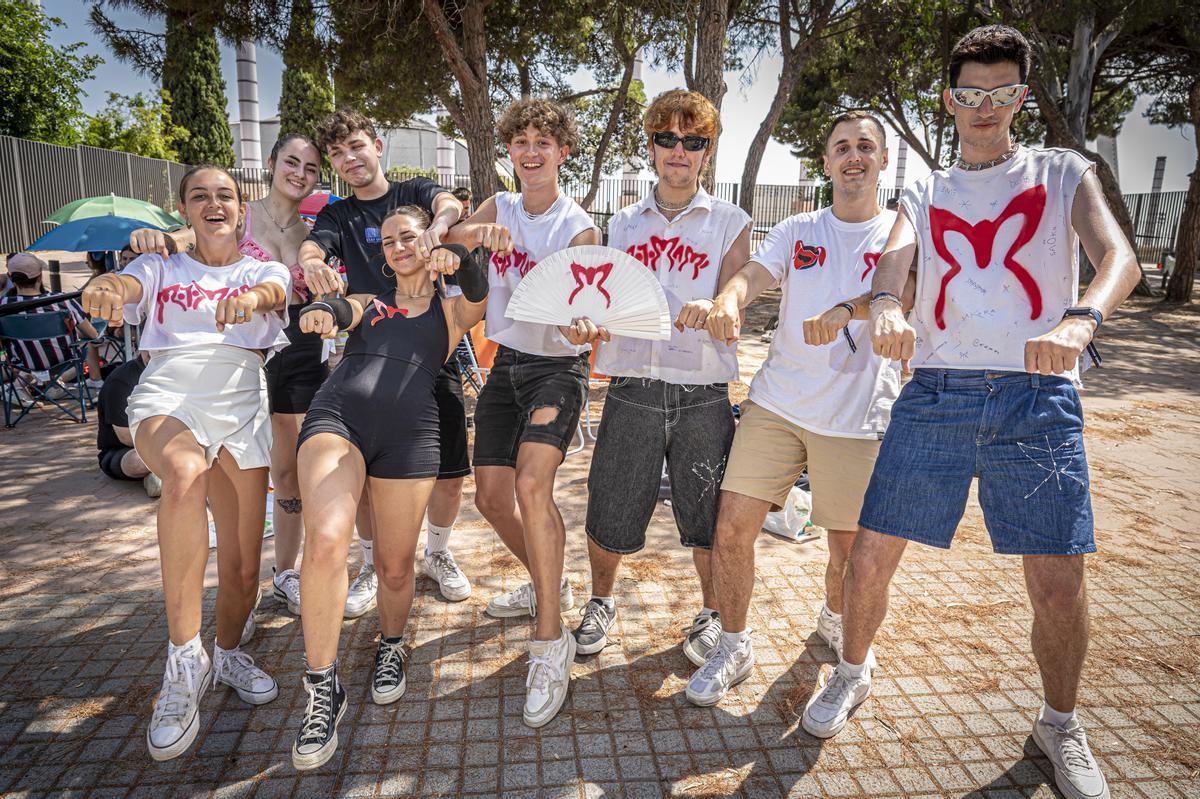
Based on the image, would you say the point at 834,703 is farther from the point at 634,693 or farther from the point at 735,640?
the point at 634,693

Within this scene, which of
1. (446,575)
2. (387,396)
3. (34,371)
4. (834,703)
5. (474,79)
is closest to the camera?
(834,703)

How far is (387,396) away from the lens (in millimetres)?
2785

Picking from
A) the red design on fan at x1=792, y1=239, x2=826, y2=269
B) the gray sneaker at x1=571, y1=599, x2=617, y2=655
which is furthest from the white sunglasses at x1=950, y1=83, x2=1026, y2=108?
the gray sneaker at x1=571, y1=599, x2=617, y2=655

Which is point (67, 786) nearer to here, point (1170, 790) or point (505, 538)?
point (505, 538)

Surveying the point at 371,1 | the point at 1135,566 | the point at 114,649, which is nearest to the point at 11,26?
the point at 371,1

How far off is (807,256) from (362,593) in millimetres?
2638

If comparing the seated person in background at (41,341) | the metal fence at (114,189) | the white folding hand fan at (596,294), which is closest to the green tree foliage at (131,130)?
the metal fence at (114,189)

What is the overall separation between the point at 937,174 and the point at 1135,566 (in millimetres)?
2954

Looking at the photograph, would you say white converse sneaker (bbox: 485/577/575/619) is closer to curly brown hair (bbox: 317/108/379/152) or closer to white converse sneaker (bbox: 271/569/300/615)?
white converse sneaker (bbox: 271/569/300/615)

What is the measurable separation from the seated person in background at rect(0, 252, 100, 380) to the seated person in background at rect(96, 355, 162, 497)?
2.55 metres

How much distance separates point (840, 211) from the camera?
292 centimetres

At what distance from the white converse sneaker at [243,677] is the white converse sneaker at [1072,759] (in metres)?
2.84

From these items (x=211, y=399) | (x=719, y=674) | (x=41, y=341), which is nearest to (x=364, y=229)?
(x=211, y=399)

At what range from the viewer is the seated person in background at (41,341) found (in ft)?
23.0
